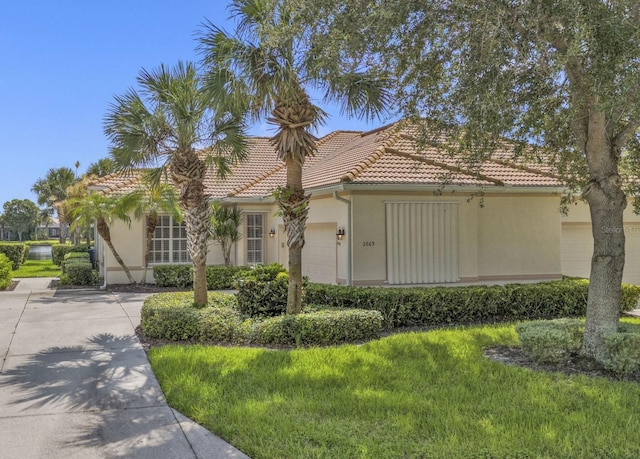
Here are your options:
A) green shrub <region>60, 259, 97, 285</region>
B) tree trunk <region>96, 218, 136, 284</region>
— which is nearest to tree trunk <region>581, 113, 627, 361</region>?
tree trunk <region>96, 218, 136, 284</region>

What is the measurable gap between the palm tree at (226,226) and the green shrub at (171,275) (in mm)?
1556

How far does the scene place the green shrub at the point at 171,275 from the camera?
17.6 m

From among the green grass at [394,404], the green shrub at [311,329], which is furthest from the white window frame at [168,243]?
the green grass at [394,404]

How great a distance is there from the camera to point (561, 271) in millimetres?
14359

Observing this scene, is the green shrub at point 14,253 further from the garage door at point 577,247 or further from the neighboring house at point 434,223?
the garage door at point 577,247

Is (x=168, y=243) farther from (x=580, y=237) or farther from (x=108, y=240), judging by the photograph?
(x=580, y=237)

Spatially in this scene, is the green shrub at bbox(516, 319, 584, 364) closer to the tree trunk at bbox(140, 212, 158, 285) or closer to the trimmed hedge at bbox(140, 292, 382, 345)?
the trimmed hedge at bbox(140, 292, 382, 345)

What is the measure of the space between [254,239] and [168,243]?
3327 mm

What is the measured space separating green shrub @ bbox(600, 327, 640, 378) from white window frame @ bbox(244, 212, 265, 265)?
13299 millimetres

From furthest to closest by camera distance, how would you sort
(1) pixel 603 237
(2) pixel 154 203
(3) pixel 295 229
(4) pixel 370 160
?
(2) pixel 154 203 < (4) pixel 370 160 < (3) pixel 295 229 < (1) pixel 603 237

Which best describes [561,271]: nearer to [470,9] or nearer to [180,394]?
[470,9]

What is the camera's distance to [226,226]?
17.7m

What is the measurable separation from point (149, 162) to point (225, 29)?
150 inches

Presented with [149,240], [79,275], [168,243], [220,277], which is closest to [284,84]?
[220,277]
